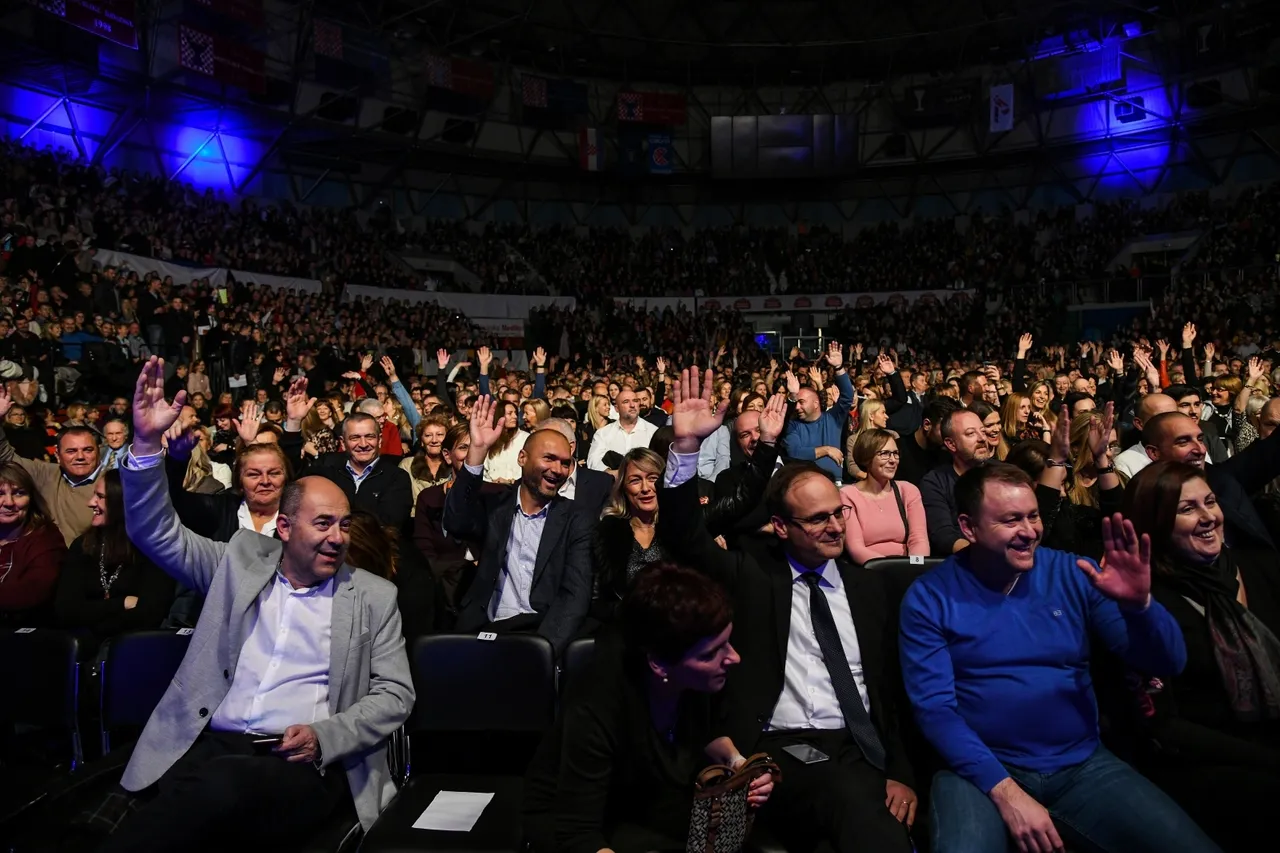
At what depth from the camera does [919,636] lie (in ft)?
9.45

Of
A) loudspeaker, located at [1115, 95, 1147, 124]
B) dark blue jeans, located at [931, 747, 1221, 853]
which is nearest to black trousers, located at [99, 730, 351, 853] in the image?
dark blue jeans, located at [931, 747, 1221, 853]

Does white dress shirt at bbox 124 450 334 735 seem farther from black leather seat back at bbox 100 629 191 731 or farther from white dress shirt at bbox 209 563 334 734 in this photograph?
black leather seat back at bbox 100 629 191 731

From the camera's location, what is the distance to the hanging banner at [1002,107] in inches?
1074

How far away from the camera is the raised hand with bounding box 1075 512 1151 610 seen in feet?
8.63

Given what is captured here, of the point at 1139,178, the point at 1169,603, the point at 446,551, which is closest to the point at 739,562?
the point at 1169,603

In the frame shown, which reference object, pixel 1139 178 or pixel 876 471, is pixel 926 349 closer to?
pixel 1139 178

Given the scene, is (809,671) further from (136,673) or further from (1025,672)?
(136,673)

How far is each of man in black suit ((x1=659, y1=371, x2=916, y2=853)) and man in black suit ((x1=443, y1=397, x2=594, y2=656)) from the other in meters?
1.01

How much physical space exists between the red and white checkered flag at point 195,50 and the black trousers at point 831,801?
20900 millimetres

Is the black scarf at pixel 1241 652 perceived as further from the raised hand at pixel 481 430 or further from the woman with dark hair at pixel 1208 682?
the raised hand at pixel 481 430

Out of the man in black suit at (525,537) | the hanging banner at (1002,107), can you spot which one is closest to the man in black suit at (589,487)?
the man in black suit at (525,537)

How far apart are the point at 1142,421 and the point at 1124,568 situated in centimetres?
284

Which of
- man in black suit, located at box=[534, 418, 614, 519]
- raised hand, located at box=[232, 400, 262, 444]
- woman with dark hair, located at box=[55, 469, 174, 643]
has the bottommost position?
woman with dark hair, located at box=[55, 469, 174, 643]

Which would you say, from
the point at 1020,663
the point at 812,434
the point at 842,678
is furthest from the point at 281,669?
the point at 812,434
